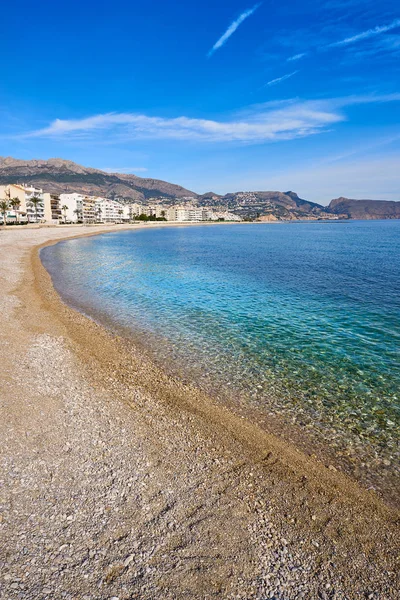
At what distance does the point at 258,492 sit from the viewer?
7215mm

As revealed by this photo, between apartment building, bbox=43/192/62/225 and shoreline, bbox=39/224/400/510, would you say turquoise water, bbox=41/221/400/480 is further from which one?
apartment building, bbox=43/192/62/225

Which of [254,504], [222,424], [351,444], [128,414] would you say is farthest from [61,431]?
[351,444]

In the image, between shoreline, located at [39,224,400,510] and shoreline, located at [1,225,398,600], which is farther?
shoreline, located at [39,224,400,510]

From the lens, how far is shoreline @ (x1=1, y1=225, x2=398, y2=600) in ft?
17.9

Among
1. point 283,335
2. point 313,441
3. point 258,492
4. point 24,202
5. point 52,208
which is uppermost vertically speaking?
point 24,202

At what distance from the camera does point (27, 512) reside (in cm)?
616

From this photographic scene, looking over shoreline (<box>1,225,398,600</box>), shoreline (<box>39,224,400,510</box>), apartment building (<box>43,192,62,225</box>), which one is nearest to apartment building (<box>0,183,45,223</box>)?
apartment building (<box>43,192,62,225</box>)

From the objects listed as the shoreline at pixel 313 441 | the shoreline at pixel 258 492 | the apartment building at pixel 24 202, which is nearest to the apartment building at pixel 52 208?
the apartment building at pixel 24 202

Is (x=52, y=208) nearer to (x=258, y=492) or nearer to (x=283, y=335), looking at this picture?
(x=283, y=335)

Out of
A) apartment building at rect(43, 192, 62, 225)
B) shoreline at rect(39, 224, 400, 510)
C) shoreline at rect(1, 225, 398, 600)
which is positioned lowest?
shoreline at rect(39, 224, 400, 510)

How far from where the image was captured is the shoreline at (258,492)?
546 cm

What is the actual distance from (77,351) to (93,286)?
696 inches

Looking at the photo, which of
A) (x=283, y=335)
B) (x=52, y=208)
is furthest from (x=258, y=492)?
(x=52, y=208)

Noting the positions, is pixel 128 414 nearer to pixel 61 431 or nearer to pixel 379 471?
pixel 61 431
